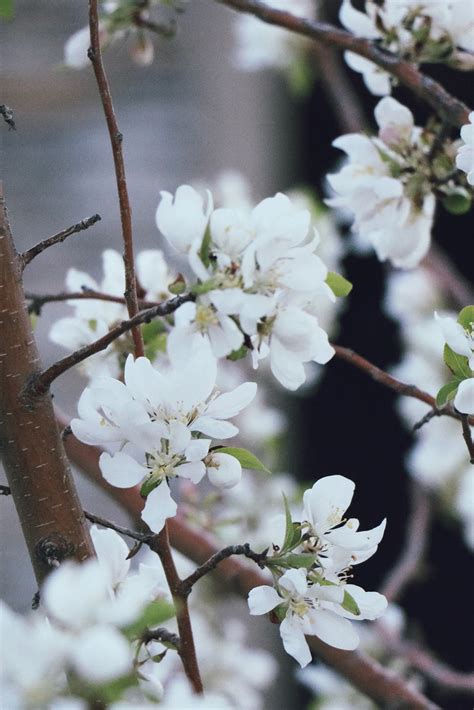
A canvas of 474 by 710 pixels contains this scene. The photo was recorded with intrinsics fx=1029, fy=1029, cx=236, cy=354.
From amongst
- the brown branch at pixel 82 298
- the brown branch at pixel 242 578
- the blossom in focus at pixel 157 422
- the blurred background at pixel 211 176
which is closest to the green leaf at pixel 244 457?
the blossom in focus at pixel 157 422

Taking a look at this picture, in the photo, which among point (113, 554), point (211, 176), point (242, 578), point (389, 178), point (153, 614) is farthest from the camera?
point (211, 176)

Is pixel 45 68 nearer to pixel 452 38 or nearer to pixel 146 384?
pixel 452 38

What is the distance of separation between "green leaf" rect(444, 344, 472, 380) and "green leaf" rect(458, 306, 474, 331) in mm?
15

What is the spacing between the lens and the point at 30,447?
16.2 inches

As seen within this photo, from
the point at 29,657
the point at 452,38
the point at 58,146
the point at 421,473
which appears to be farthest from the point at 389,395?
the point at 29,657

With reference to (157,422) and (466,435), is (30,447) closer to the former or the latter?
(157,422)

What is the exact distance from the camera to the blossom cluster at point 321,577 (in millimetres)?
402

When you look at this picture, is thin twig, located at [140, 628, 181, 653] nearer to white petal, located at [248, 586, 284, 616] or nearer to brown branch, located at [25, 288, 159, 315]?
white petal, located at [248, 586, 284, 616]

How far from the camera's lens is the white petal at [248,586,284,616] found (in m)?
0.41

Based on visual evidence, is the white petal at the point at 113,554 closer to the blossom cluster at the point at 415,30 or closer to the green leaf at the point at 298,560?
the green leaf at the point at 298,560

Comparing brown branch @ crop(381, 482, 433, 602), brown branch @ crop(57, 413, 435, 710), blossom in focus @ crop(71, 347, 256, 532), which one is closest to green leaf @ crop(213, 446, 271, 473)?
blossom in focus @ crop(71, 347, 256, 532)

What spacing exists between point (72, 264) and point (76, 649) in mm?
1502

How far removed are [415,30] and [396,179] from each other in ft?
0.33

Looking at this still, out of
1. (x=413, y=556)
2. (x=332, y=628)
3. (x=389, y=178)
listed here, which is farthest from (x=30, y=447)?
(x=413, y=556)
